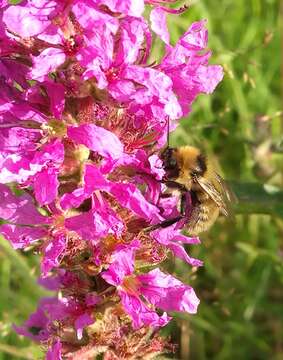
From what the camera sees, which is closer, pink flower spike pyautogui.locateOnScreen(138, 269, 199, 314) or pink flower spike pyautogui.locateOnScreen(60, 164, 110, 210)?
pink flower spike pyautogui.locateOnScreen(60, 164, 110, 210)

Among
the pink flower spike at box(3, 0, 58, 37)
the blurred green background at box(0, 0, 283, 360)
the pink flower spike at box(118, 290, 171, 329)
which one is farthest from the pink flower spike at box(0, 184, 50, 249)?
the blurred green background at box(0, 0, 283, 360)

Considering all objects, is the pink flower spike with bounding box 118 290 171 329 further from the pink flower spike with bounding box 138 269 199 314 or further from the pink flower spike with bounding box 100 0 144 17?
the pink flower spike with bounding box 100 0 144 17

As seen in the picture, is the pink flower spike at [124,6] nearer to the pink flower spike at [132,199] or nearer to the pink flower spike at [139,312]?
the pink flower spike at [132,199]

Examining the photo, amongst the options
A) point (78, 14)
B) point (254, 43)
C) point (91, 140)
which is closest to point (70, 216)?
point (91, 140)

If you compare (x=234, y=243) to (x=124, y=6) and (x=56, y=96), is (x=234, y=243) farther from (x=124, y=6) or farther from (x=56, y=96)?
(x=124, y=6)

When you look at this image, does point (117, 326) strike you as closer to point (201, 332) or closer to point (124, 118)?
point (124, 118)

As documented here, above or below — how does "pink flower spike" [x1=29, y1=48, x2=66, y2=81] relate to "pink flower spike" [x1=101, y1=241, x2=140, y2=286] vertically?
above
